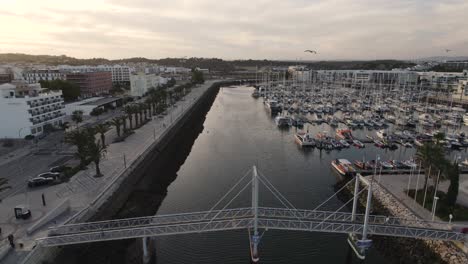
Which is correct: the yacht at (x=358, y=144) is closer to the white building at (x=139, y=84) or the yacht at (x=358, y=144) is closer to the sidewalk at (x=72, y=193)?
the sidewalk at (x=72, y=193)

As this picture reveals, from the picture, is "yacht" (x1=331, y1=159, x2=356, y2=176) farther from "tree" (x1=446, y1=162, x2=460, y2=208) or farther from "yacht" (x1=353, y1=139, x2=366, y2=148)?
"tree" (x1=446, y1=162, x2=460, y2=208)

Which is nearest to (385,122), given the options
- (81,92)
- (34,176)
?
(34,176)

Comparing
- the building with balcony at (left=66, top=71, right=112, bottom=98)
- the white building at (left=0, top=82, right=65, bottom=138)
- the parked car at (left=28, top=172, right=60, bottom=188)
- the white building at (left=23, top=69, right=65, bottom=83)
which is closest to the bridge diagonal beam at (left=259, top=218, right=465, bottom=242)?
the parked car at (left=28, top=172, right=60, bottom=188)

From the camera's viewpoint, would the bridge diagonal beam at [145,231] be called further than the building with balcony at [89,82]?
No

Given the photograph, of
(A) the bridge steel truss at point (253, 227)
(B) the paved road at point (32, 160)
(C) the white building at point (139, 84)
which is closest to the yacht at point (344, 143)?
(A) the bridge steel truss at point (253, 227)

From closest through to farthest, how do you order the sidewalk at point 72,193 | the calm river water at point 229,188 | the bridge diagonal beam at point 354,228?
the bridge diagonal beam at point 354,228 → the sidewalk at point 72,193 → the calm river water at point 229,188

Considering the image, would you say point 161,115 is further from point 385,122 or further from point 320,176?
point 385,122
